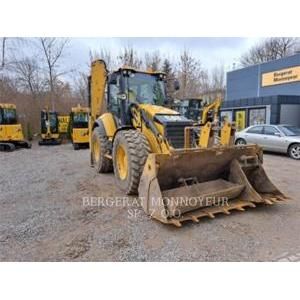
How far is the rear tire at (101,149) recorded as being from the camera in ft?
23.2

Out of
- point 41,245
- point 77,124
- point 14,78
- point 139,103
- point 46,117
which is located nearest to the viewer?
point 41,245

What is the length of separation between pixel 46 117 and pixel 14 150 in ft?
10.9

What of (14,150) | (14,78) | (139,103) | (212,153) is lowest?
(14,150)

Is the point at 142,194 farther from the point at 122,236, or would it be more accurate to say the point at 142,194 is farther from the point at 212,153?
the point at 212,153

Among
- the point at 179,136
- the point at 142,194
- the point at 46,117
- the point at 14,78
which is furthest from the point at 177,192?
the point at 14,78

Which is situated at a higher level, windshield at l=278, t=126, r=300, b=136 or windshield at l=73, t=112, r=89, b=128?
windshield at l=73, t=112, r=89, b=128

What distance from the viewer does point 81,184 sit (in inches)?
252

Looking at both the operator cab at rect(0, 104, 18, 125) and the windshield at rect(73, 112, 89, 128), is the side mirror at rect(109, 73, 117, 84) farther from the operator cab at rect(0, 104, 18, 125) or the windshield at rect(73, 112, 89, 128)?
the operator cab at rect(0, 104, 18, 125)

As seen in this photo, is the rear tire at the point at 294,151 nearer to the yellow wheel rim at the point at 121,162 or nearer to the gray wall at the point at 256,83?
the yellow wheel rim at the point at 121,162

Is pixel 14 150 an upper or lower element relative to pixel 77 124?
lower

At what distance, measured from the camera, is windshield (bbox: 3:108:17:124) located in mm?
13605

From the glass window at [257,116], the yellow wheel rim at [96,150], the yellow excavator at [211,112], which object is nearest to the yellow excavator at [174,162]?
the yellow excavator at [211,112]

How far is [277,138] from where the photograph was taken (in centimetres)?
1088

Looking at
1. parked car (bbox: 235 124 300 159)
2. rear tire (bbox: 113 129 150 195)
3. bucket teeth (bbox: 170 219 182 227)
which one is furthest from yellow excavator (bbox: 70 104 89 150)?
bucket teeth (bbox: 170 219 182 227)
